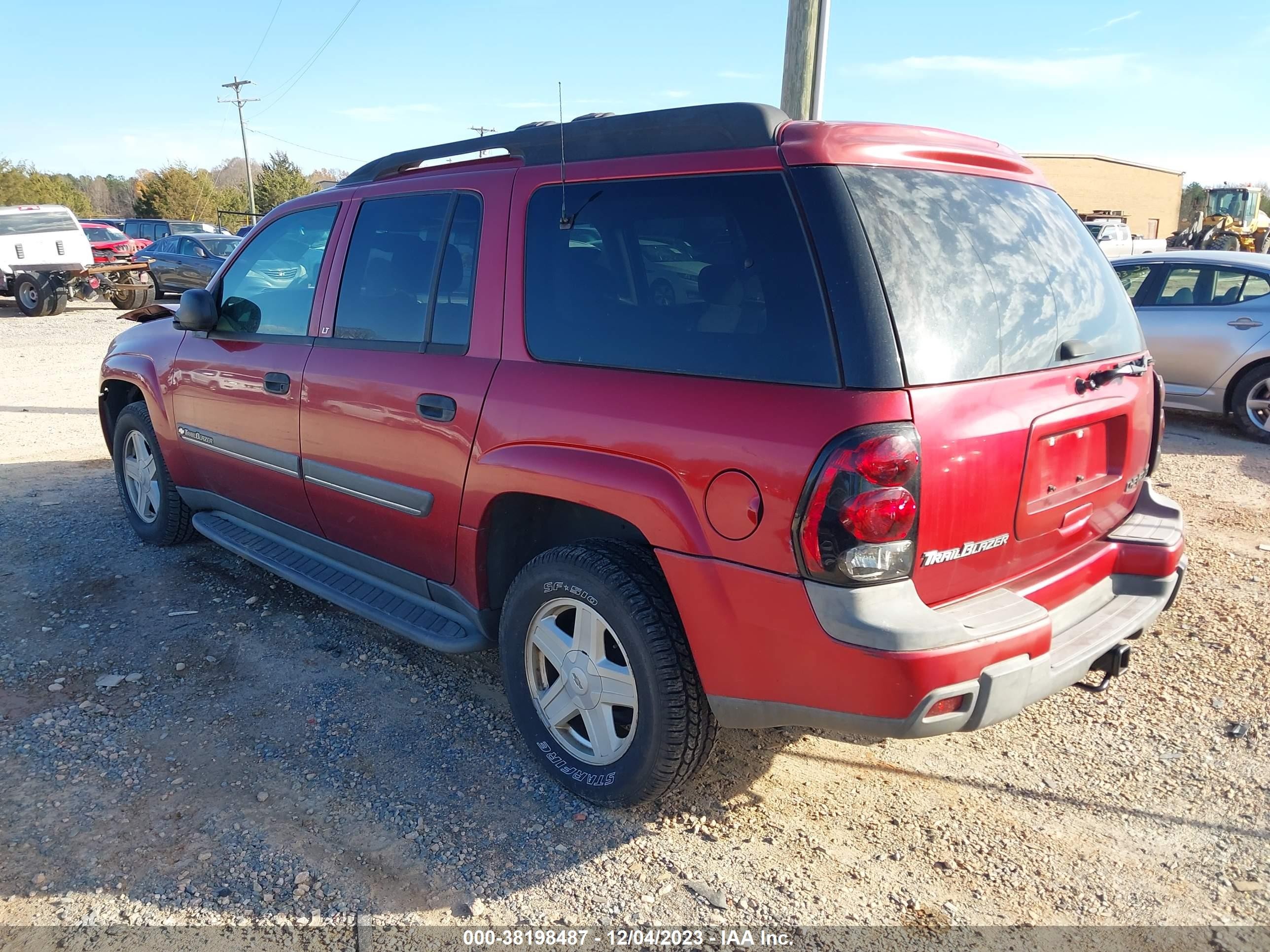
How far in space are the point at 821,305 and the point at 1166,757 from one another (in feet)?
7.22

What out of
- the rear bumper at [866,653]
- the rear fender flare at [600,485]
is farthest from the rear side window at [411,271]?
the rear bumper at [866,653]

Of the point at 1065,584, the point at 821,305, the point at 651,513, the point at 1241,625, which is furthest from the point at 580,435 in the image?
the point at 1241,625

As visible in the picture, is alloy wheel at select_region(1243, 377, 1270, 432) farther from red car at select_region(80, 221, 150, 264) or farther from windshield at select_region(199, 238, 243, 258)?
red car at select_region(80, 221, 150, 264)

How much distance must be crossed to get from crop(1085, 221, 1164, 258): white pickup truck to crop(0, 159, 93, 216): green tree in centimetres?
3658

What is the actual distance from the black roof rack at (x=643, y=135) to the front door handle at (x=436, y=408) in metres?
0.87

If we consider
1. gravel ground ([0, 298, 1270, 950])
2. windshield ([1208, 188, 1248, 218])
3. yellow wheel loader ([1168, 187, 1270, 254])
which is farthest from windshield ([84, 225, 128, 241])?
windshield ([1208, 188, 1248, 218])

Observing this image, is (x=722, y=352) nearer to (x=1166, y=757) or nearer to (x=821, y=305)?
(x=821, y=305)

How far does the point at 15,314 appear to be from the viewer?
1888 cm

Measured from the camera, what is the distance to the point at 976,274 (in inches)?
96.7

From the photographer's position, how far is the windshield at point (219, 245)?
744 inches

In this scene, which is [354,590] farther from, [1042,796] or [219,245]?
[219,245]

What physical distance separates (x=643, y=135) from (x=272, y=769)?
8.06 ft

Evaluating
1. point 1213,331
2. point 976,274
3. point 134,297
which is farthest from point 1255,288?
point 134,297

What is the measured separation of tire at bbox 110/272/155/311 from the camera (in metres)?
19.5
